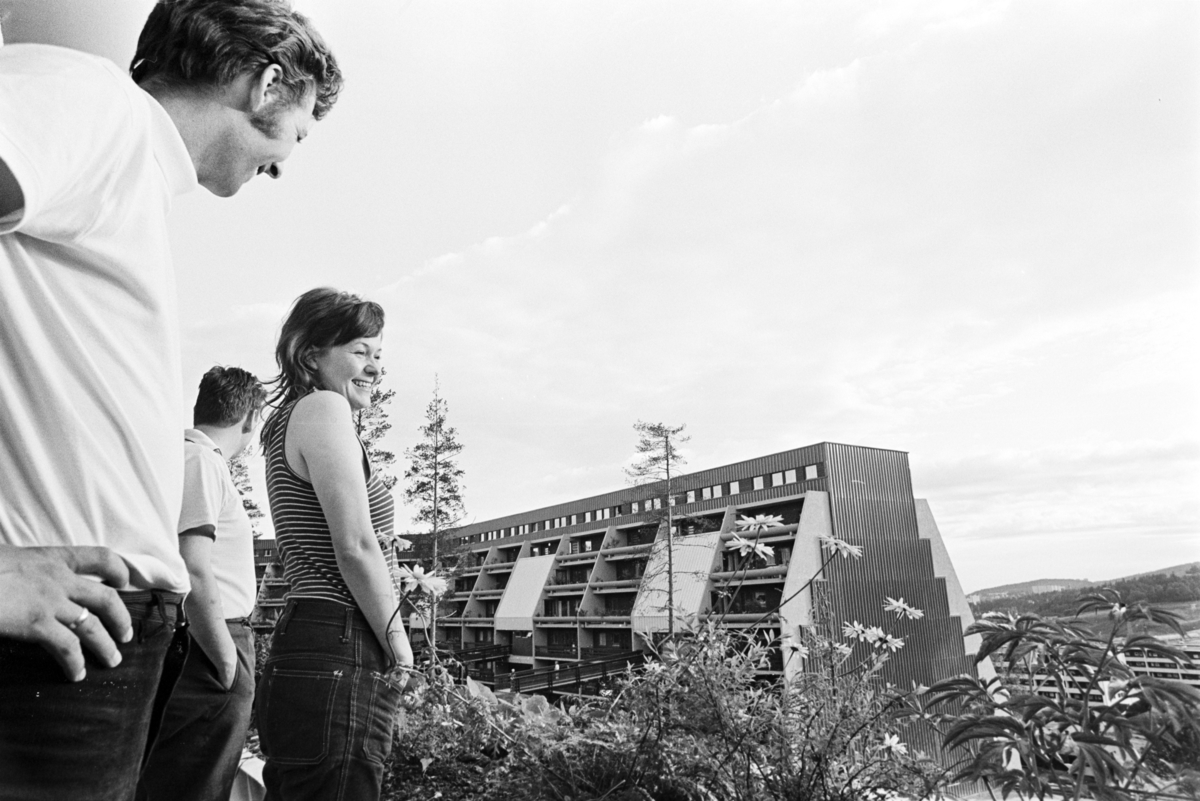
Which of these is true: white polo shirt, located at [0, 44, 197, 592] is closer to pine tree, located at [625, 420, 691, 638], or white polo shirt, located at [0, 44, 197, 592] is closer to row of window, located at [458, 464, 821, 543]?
pine tree, located at [625, 420, 691, 638]

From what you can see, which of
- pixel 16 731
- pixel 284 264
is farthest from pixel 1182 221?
pixel 284 264

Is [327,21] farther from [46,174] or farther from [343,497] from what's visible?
[46,174]

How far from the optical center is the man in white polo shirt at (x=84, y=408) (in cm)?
37

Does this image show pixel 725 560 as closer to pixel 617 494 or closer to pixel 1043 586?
pixel 1043 586

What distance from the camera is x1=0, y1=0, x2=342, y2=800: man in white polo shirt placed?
14.7 inches

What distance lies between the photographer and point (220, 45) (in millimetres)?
568

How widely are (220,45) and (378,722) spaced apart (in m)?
0.81

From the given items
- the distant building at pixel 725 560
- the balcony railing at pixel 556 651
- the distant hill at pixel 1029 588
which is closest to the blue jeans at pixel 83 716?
the distant hill at pixel 1029 588

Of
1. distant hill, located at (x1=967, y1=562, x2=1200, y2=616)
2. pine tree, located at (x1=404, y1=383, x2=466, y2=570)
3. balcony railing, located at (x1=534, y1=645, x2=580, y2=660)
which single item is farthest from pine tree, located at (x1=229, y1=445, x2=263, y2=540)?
balcony railing, located at (x1=534, y1=645, x2=580, y2=660)

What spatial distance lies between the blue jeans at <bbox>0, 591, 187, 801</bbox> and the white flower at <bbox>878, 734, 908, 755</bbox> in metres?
1.16

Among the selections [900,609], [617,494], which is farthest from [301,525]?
[617,494]

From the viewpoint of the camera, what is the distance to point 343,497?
0.97 meters

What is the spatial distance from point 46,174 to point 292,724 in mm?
788

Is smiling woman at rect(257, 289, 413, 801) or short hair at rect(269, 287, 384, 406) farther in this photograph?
short hair at rect(269, 287, 384, 406)
